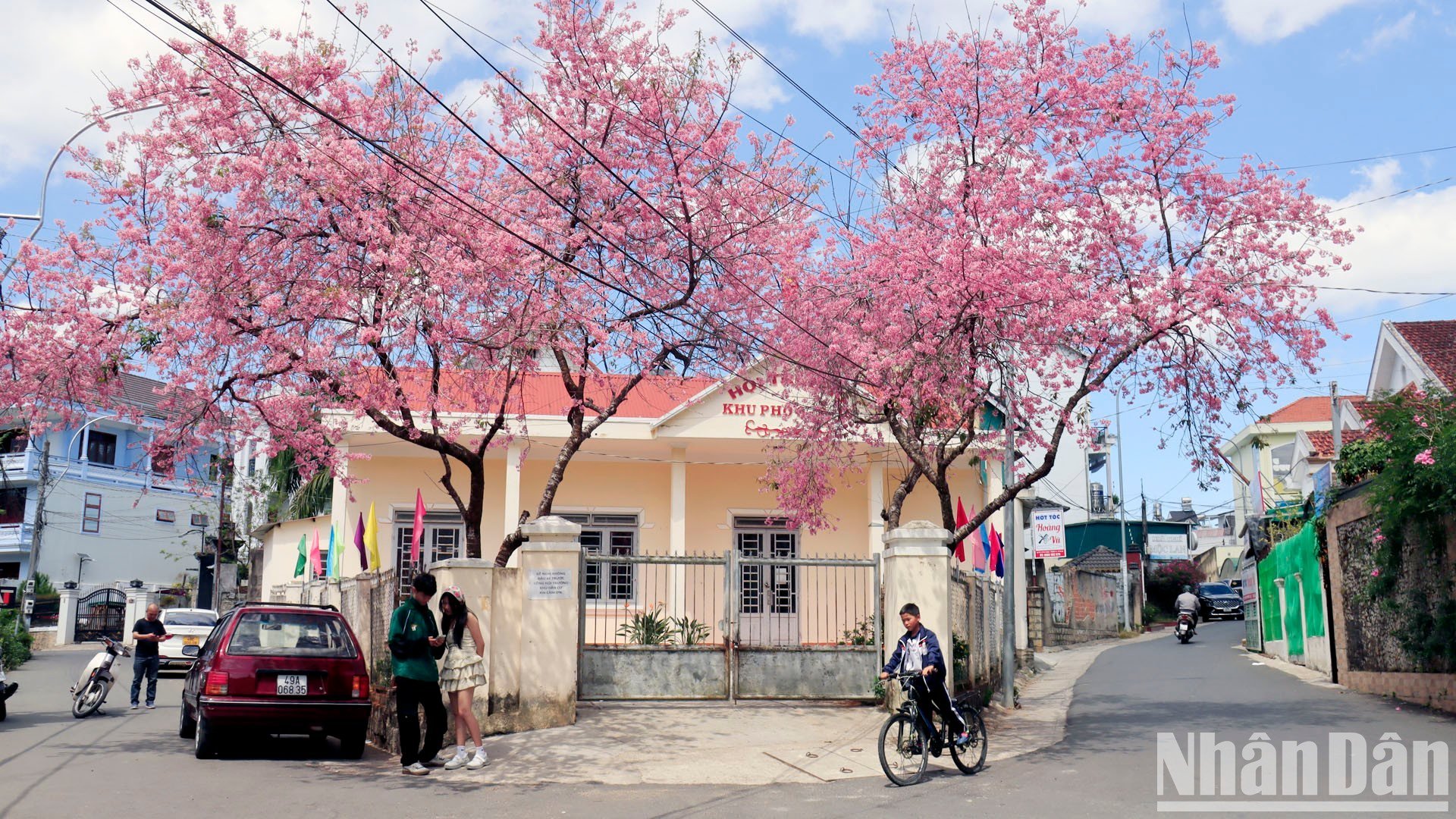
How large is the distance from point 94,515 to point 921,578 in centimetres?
4294

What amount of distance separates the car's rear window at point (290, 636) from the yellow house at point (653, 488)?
9.50 meters

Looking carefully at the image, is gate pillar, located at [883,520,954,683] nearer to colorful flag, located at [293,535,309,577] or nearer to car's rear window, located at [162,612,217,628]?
colorful flag, located at [293,535,309,577]

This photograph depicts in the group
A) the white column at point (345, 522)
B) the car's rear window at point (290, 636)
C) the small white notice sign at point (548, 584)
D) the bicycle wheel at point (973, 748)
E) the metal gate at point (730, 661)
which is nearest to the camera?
the bicycle wheel at point (973, 748)

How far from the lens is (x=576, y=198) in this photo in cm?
1338

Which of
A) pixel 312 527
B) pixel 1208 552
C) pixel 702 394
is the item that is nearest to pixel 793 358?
pixel 702 394

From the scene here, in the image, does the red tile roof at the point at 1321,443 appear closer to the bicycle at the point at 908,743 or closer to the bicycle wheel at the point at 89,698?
the bicycle at the point at 908,743

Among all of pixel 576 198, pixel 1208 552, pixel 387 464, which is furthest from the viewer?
pixel 1208 552

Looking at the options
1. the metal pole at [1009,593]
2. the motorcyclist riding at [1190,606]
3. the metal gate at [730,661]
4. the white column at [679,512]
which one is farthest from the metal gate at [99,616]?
the metal pole at [1009,593]

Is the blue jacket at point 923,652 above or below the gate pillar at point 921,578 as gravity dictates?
below

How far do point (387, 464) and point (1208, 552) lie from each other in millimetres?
50971

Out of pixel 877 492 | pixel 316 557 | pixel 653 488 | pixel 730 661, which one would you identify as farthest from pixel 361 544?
pixel 877 492

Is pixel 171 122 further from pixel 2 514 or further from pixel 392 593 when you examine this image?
pixel 2 514

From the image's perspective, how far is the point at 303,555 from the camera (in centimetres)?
2614

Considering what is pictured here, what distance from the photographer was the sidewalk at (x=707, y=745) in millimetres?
10586
